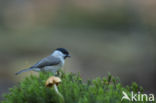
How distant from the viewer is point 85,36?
15.2 m

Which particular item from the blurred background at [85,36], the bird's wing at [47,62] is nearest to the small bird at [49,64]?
the bird's wing at [47,62]

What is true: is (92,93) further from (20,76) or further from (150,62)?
(150,62)

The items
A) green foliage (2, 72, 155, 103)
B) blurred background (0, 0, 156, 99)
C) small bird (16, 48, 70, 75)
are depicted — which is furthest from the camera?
blurred background (0, 0, 156, 99)

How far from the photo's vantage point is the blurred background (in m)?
11.0

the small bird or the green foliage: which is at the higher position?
the small bird

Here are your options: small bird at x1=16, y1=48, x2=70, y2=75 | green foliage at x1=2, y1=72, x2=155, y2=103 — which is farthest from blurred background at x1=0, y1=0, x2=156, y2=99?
green foliage at x1=2, y1=72, x2=155, y2=103

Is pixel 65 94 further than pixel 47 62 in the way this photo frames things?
No

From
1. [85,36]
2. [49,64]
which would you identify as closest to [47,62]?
[49,64]

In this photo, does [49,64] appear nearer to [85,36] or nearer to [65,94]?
[65,94]

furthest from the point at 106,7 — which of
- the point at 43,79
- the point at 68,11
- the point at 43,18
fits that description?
the point at 43,79

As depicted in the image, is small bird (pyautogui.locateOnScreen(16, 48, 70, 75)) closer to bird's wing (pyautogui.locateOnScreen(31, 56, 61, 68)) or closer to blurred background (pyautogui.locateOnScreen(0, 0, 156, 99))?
bird's wing (pyautogui.locateOnScreen(31, 56, 61, 68))

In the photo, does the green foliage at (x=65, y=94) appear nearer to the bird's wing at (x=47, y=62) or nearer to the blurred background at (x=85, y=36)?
the bird's wing at (x=47, y=62)

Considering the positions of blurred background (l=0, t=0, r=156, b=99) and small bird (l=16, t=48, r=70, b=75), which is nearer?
small bird (l=16, t=48, r=70, b=75)

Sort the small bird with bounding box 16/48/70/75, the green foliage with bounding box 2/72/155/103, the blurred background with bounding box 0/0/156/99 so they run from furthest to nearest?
the blurred background with bounding box 0/0/156/99, the small bird with bounding box 16/48/70/75, the green foliage with bounding box 2/72/155/103
